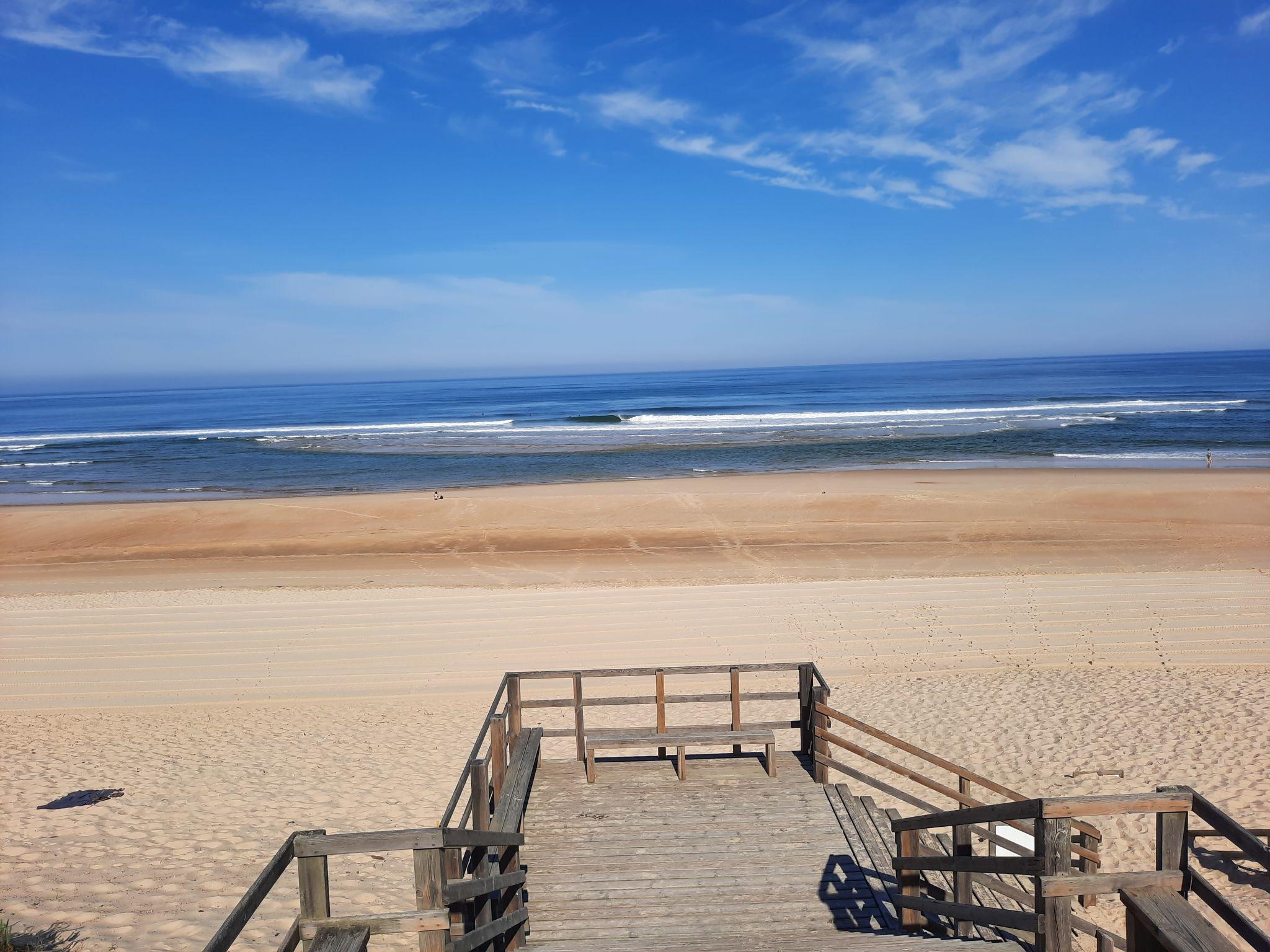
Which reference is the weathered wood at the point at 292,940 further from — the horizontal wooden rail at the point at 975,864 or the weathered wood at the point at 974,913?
the weathered wood at the point at 974,913

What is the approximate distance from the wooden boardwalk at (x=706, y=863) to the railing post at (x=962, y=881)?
0.39 meters

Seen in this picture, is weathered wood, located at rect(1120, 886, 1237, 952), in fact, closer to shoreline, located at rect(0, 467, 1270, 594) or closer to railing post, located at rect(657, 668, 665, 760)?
railing post, located at rect(657, 668, 665, 760)

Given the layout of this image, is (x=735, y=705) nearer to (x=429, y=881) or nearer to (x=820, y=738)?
(x=820, y=738)

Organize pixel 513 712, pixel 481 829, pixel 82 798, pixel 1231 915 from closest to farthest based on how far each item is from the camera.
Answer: pixel 1231 915 < pixel 481 829 < pixel 513 712 < pixel 82 798

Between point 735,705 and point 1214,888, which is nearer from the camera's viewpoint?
point 1214,888

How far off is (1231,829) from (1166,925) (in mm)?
496

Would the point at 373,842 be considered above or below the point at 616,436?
above

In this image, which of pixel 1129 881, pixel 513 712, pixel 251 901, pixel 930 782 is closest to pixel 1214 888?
pixel 1129 881

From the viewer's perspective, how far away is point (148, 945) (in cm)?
627

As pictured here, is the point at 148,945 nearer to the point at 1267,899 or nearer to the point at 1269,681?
the point at 1267,899

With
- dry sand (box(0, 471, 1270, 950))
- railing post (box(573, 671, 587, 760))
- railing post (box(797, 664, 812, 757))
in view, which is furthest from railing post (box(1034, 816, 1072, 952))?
dry sand (box(0, 471, 1270, 950))

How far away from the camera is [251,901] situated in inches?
119

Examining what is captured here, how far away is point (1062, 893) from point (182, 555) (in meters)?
26.0

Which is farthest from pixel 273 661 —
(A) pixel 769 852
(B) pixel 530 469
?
(B) pixel 530 469
